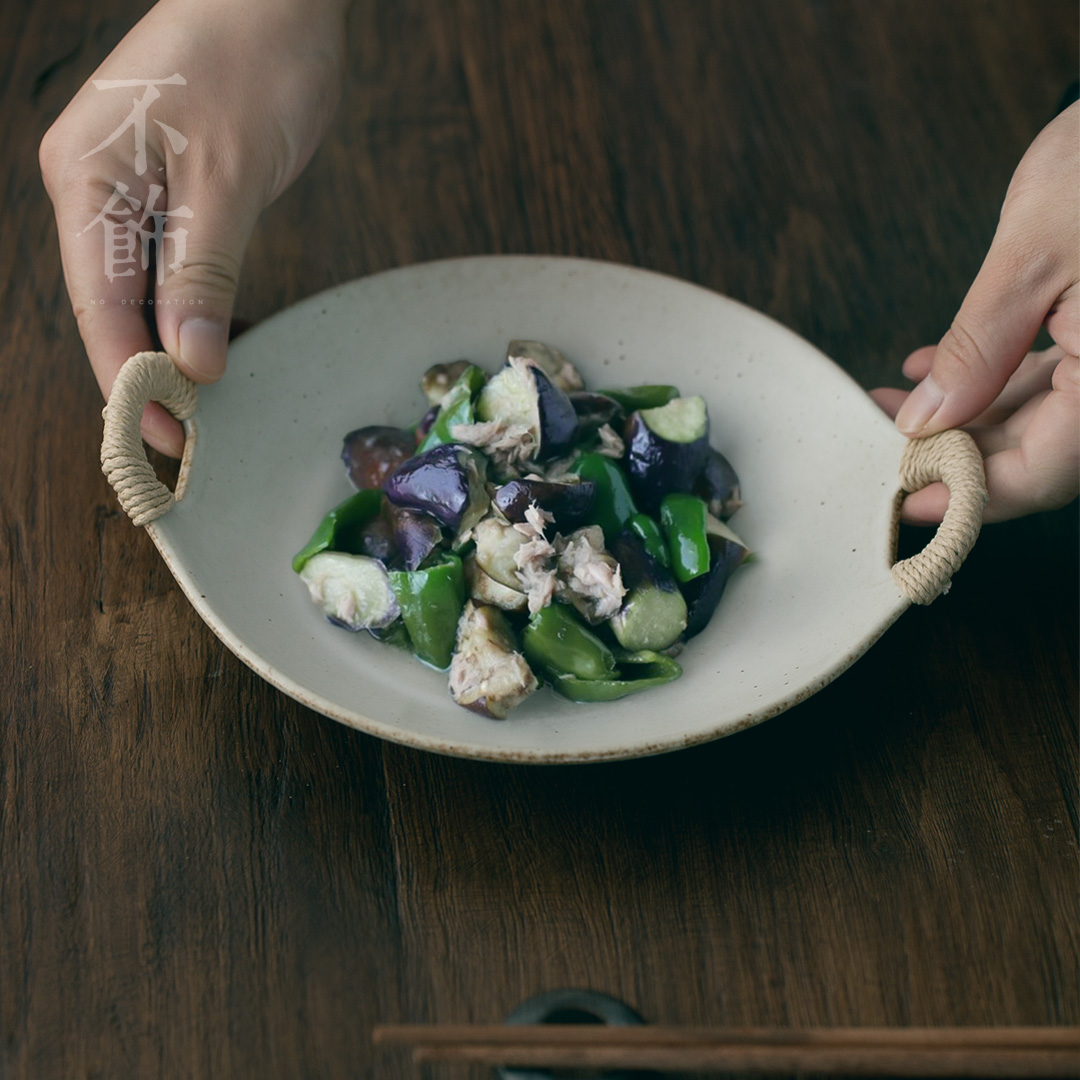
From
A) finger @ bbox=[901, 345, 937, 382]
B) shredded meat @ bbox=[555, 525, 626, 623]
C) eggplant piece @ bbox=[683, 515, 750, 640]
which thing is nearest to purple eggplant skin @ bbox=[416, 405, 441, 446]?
shredded meat @ bbox=[555, 525, 626, 623]

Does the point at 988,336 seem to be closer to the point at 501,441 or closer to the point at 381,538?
the point at 501,441

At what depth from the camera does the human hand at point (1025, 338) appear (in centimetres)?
131

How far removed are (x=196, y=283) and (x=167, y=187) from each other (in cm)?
17

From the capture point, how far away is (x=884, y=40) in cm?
221

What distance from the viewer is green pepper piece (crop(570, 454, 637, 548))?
1325 mm

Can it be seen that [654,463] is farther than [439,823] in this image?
Yes

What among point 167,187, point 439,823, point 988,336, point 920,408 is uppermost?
point 988,336

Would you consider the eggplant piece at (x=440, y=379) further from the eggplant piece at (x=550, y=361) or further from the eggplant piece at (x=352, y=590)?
the eggplant piece at (x=352, y=590)

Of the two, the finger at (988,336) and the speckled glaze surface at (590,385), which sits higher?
the finger at (988,336)

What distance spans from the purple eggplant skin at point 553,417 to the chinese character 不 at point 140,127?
597 millimetres

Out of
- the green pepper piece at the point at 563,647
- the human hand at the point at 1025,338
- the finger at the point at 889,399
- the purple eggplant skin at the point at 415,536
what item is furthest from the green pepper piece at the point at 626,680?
the finger at the point at 889,399

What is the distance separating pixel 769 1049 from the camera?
88 cm

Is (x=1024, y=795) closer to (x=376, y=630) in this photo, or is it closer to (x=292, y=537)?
(x=376, y=630)

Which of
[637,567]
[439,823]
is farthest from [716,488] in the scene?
[439,823]
